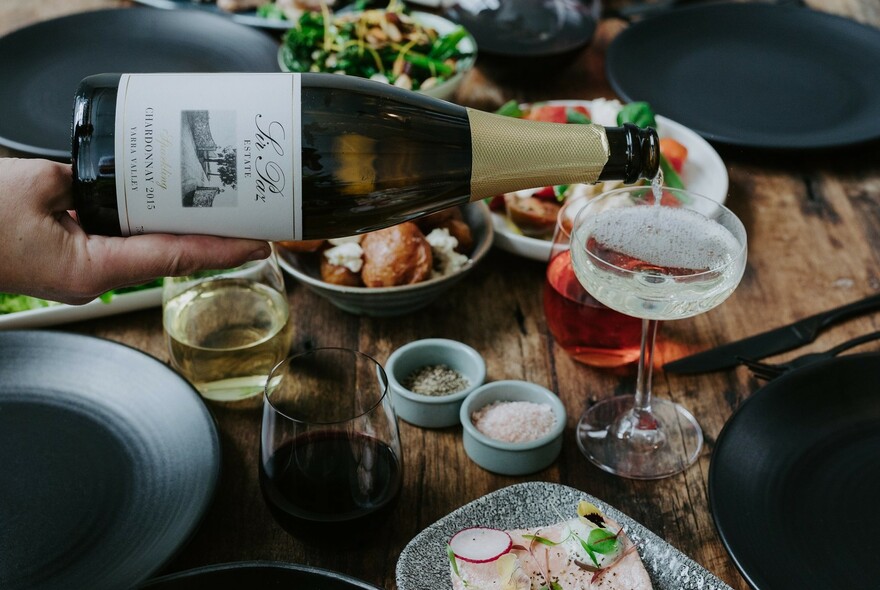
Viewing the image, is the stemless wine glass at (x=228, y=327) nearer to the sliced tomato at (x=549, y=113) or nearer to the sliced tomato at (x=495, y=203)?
the sliced tomato at (x=495, y=203)

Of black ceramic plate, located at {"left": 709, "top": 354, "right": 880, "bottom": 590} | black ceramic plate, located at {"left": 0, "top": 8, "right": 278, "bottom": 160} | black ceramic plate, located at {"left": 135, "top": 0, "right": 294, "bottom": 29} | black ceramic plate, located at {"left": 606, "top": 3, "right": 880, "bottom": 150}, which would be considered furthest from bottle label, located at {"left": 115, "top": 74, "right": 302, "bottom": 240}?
black ceramic plate, located at {"left": 135, "top": 0, "right": 294, "bottom": 29}

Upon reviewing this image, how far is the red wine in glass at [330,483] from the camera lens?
788 mm

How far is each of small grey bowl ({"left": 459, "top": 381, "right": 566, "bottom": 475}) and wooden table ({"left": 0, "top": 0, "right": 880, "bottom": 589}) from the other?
0.02 meters

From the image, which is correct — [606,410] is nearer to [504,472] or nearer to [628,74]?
[504,472]

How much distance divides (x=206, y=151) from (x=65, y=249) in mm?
165

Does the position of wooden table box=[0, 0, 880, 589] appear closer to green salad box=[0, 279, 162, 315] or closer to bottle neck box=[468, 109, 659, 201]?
green salad box=[0, 279, 162, 315]

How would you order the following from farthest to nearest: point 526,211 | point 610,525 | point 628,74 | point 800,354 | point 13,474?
point 628,74 → point 526,211 → point 800,354 → point 13,474 → point 610,525

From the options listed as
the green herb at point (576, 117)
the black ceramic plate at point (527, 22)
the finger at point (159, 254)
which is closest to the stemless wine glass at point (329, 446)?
the finger at point (159, 254)

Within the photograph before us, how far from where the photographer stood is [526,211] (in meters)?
1.28

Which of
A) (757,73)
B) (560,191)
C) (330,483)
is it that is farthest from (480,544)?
(757,73)

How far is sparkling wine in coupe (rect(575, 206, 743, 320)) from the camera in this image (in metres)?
0.87

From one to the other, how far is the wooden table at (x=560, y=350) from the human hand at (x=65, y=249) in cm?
25

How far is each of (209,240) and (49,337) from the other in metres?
0.36

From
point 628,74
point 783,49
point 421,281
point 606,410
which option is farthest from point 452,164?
point 783,49
